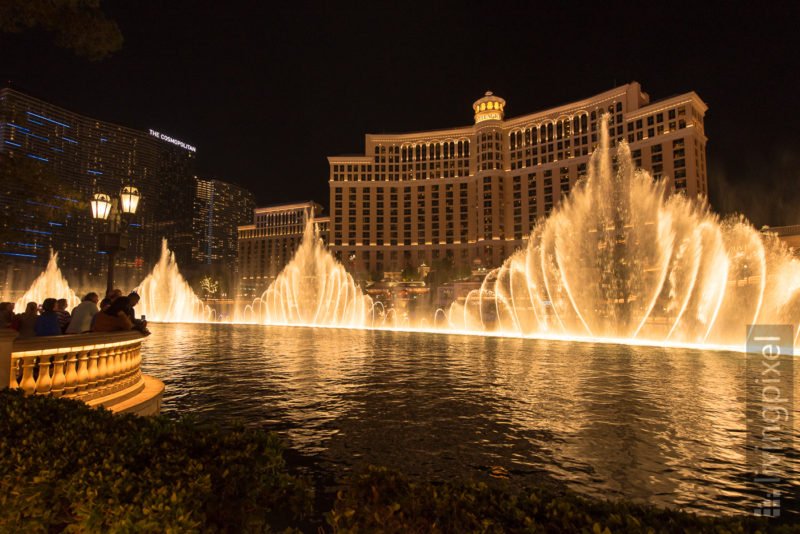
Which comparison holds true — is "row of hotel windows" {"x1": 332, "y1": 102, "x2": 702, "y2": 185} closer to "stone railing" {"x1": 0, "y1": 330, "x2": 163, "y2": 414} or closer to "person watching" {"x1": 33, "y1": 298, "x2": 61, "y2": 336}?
"stone railing" {"x1": 0, "y1": 330, "x2": 163, "y2": 414}

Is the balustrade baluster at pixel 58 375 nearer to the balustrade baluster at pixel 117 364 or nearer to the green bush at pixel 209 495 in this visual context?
the balustrade baluster at pixel 117 364

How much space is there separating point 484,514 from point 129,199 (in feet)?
45.2

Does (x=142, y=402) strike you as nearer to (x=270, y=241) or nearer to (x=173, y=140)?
(x=270, y=241)

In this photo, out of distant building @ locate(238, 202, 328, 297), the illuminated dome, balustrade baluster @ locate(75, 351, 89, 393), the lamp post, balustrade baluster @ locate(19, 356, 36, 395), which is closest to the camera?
balustrade baluster @ locate(19, 356, 36, 395)

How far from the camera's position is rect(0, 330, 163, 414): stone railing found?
6.12m

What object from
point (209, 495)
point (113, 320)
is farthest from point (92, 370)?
point (209, 495)

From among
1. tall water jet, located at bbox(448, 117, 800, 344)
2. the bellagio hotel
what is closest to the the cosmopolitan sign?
the bellagio hotel

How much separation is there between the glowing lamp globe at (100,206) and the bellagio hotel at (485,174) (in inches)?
3528

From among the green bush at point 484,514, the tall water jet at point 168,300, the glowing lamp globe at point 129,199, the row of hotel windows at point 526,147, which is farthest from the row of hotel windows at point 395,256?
the green bush at point 484,514

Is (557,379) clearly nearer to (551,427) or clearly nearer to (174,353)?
(551,427)

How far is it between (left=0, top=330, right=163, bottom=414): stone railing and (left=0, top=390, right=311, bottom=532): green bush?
8.05 ft

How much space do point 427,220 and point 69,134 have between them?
80.7 meters

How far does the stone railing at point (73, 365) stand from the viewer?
612cm

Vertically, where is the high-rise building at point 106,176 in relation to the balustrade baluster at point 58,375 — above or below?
above
